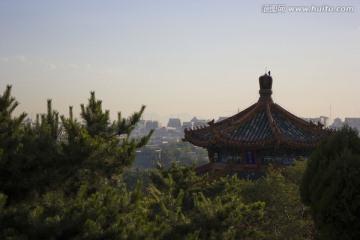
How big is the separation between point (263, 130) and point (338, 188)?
27.5 ft

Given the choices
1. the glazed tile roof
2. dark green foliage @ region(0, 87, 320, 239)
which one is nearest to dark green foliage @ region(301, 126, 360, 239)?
dark green foliage @ region(0, 87, 320, 239)

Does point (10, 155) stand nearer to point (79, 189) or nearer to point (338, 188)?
point (79, 189)

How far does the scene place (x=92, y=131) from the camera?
8398mm

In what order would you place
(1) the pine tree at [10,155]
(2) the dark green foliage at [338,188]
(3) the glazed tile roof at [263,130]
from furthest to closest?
(3) the glazed tile roof at [263,130]
(1) the pine tree at [10,155]
(2) the dark green foliage at [338,188]

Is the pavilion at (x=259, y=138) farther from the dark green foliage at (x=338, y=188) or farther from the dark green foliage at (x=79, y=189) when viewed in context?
the dark green foliage at (x=338, y=188)

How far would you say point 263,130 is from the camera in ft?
50.0

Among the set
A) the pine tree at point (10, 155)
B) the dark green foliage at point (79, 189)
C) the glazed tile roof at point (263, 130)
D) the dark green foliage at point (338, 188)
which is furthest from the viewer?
the glazed tile roof at point (263, 130)

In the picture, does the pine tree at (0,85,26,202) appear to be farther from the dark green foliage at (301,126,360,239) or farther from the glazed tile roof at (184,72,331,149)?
the glazed tile roof at (184,72,331,149)

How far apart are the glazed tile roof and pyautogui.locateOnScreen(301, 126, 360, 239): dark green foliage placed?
258 inches

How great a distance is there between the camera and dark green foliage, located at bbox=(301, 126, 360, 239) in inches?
268

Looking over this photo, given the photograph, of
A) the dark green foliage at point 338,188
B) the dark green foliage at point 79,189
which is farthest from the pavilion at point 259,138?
the dark green foliage at point 338,188

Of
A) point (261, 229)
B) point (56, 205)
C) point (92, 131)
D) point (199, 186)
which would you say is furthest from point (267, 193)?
point (56, 205)

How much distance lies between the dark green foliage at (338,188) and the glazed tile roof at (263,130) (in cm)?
655

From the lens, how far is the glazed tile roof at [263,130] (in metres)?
14.5
